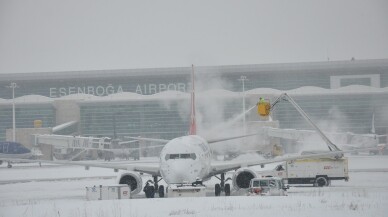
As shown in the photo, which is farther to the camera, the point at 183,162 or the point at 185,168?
the point at 183,162

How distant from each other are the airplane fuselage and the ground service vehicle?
1058cm

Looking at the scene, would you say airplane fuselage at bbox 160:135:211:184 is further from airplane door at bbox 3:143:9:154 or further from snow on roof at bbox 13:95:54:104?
snow on roof at bbox 13:95:54:104

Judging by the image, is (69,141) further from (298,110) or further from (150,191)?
(150,191)

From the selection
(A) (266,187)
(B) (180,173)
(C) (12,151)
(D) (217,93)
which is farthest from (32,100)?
(A) (266,187)

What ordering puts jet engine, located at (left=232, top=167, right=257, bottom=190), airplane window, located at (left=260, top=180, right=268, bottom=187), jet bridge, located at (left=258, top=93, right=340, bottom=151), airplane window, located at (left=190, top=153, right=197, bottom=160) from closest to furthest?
1. airplane window, located at (left=260, top=180, right=268, bottom=187)
2. airplane window, located at (left=190, top=153, right=197, bottom=160)
3. jet engine, located at (left=232, top=167, right=257, bottom=190)
4. jet bridge, located at (left=258, top=93, right=340, bottom=151)

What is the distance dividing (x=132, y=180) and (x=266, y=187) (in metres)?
9.99

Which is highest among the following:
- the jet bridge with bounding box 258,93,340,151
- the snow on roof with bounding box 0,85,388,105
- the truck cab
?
the snow on roof with bounding box 0,85,388,105

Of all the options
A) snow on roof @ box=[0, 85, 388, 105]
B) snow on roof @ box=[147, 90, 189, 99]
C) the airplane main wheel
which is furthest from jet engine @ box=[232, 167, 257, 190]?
snow on roof @ box=[147, 90, 189, 99]

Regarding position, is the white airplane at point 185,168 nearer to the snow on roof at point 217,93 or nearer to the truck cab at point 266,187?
the truck cab at point 266,187

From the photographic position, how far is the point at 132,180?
47.1 m

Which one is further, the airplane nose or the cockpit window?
the cockpit window

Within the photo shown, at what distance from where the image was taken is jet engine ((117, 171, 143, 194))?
4681 cm

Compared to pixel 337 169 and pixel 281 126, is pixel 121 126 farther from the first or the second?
pixel 337 169

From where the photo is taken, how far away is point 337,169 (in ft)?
175
